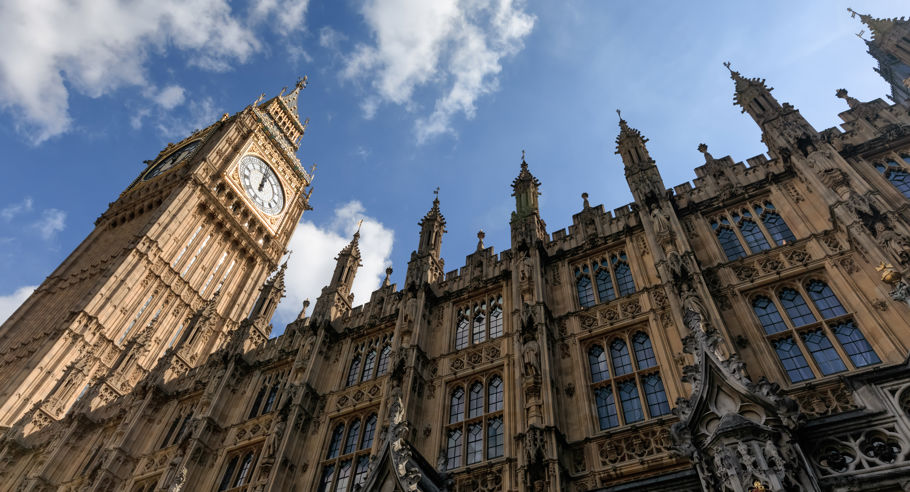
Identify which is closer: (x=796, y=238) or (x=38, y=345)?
(x=796, y=238)

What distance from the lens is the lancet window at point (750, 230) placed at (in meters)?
A: 17.7

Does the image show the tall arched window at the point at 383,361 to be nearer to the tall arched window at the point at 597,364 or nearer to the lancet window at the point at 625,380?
the tall arched window at the point at 597,364

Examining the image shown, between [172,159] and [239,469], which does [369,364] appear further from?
[172,159]

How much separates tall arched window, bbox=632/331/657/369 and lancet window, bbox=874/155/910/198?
867cm

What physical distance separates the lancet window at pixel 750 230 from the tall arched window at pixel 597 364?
16.8 ft

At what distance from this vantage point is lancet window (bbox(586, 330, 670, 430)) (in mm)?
15297

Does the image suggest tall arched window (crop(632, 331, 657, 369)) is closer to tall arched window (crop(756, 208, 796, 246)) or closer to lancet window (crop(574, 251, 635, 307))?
lancet window (crop(574, 251, 635, 307))

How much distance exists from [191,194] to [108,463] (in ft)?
102

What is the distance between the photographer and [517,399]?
1605 cm

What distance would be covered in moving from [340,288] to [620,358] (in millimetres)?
14570

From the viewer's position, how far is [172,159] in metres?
61.8

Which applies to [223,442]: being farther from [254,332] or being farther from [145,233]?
[145,233]

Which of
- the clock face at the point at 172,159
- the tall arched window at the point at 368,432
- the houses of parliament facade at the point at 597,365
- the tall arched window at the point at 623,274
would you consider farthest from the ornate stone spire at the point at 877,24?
the clock face at the point at 172,159

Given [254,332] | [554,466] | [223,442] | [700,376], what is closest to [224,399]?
[223,442]
